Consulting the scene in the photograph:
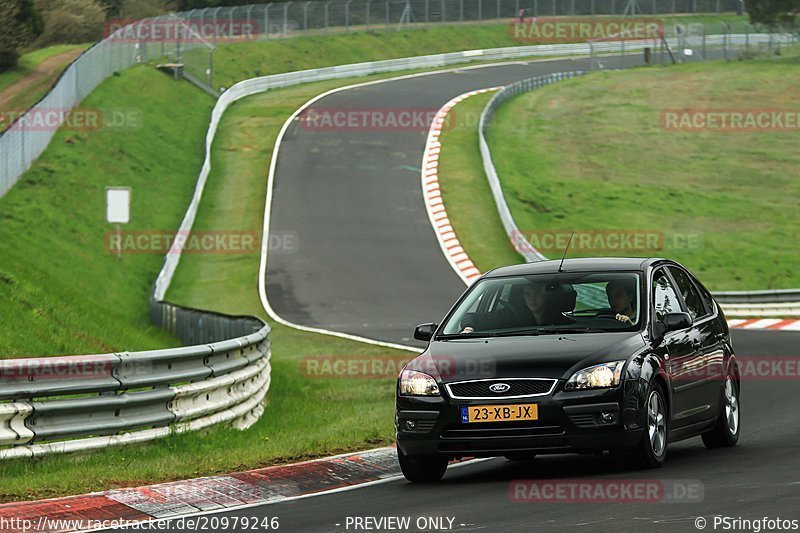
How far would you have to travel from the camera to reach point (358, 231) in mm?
41562

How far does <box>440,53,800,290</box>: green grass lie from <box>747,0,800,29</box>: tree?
1456 centimetres

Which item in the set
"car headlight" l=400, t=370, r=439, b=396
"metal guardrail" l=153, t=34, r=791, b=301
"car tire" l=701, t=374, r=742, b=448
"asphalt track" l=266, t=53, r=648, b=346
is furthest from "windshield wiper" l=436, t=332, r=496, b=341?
"metal guardrail" l=153, t=34, r=791, b=301

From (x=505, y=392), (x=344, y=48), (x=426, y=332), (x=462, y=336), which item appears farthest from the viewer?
(x=344, y=48)

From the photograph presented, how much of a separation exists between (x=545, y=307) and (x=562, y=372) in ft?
3.99

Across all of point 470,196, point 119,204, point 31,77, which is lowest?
point 470,196

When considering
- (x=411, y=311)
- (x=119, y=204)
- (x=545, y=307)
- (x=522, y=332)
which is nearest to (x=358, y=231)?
(x=119, y=204)

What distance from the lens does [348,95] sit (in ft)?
213

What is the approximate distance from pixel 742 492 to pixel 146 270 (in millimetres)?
30200

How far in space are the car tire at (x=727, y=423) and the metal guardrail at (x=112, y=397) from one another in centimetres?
456

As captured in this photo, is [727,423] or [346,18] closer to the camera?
[727,423]

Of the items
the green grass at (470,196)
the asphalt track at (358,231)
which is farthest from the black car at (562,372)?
the green grass at (470,196)
